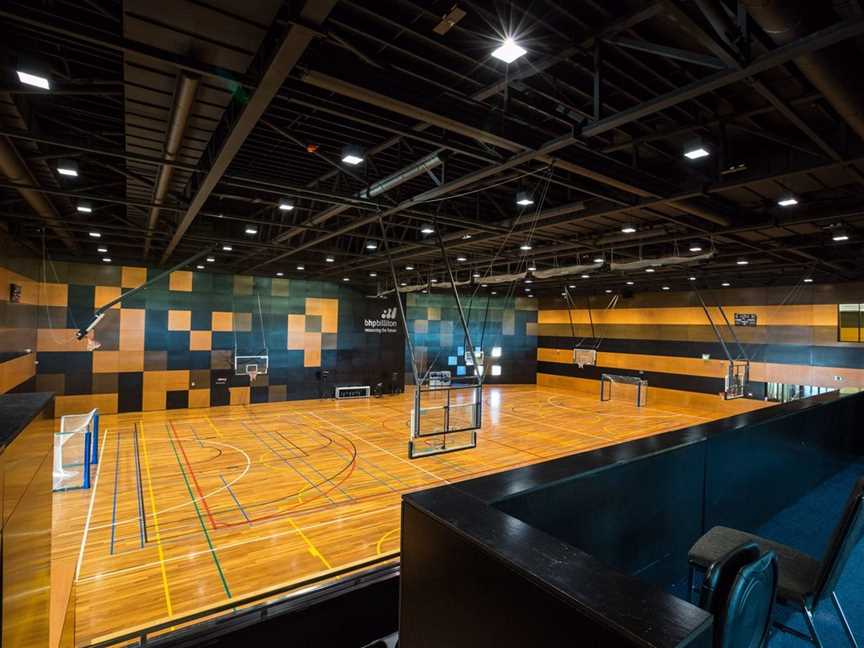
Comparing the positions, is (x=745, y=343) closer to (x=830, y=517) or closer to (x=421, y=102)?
(x=830, y=517)

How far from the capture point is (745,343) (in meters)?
17.1

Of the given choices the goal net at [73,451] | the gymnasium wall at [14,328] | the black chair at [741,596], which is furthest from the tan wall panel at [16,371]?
the black chair at [741,596]

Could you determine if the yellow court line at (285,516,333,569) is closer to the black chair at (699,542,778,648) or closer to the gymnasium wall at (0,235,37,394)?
the black chair at (699,542,778,648)

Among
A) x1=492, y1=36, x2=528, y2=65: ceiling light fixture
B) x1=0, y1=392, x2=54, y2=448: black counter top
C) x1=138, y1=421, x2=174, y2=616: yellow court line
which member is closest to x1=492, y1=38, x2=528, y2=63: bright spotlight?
x1=492, y1=36, x2=528, y2=65: ceiling light fixture

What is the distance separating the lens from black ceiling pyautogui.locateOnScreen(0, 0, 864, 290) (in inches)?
111

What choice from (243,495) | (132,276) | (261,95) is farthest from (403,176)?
(132,276)

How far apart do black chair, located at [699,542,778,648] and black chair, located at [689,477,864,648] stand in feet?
0.40

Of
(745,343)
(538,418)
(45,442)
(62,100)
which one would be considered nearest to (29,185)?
(62,100)

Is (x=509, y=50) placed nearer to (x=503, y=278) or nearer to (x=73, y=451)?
(x=503, y=278)

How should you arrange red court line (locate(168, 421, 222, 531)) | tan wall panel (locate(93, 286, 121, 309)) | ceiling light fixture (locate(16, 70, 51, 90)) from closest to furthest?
ceiling light fixture (locate(16, 70, 51, 90)) < red court line (locate(168, 421, 222, 531)) < tan wall panel (locate(93, 286, 121, 309))

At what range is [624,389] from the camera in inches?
827

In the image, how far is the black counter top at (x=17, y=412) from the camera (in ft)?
5.49

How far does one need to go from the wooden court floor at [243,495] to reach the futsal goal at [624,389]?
10.1 feet

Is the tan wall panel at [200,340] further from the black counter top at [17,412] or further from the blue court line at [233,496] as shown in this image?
the black counter top at [17,412]
